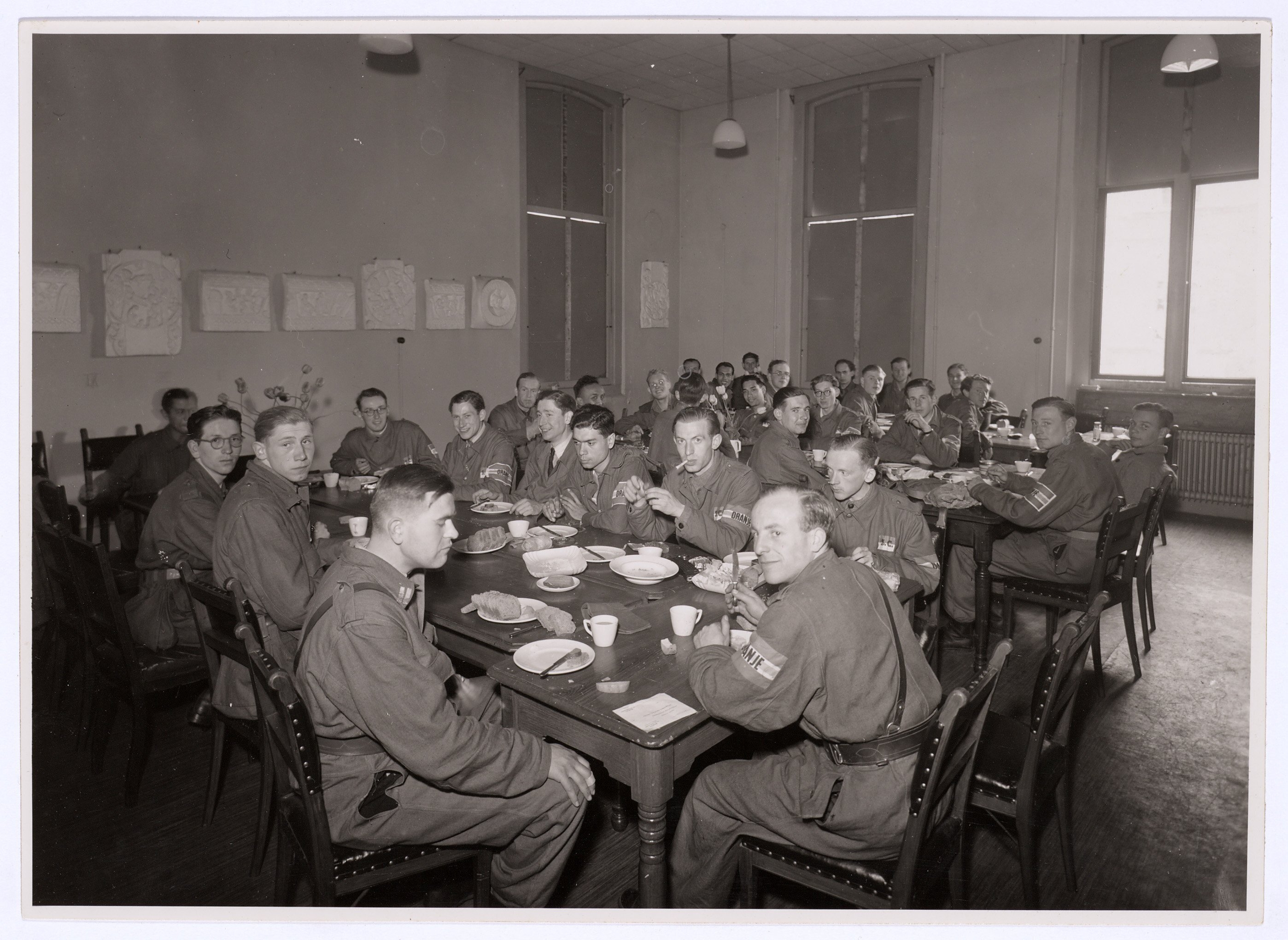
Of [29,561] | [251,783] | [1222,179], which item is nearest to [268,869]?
[251,783]

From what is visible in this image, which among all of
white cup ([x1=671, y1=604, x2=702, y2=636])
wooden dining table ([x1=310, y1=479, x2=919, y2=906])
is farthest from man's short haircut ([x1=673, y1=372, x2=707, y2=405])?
white cup ([x1=671, y1=604, x2=702, y2=636])

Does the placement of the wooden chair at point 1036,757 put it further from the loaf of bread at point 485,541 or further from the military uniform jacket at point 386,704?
the loaf of bread at point 485,541

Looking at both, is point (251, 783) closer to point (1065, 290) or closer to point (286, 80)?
point (286, 80)

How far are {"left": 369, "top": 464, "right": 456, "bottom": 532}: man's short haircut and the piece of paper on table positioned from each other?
2.56 ft

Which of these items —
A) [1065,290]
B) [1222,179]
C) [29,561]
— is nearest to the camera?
[29,561]

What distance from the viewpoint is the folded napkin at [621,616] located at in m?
2.77

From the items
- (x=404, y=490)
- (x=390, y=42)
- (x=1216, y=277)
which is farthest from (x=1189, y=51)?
(x=404, y=490)

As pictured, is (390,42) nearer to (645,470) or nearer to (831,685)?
(645,470)

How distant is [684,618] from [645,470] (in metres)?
2.11

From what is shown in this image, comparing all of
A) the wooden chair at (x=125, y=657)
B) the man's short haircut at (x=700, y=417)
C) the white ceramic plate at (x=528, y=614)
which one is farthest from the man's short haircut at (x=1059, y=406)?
the wooden chair at (x=125, y=657)

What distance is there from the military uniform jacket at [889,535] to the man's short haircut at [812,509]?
110cm

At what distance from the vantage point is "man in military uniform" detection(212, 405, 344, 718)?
9.95 feet

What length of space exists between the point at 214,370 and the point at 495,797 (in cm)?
625
